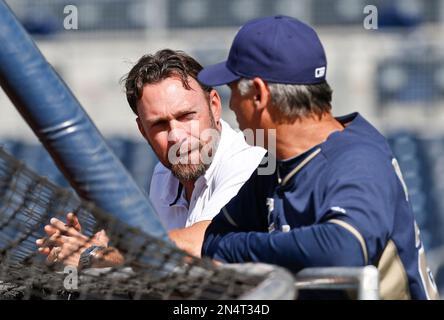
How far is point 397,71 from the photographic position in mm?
7367

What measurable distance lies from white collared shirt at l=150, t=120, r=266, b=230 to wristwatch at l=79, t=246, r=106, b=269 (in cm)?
39

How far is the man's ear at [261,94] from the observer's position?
1906 millimetres

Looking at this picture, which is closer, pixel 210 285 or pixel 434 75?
pixel 210 285

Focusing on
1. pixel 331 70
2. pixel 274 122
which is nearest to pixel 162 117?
pixel 274 122

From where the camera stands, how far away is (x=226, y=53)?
7137 millimetres

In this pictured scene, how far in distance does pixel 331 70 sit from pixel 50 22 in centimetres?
259

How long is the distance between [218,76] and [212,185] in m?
0.56

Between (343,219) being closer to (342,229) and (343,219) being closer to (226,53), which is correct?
(342,229)
